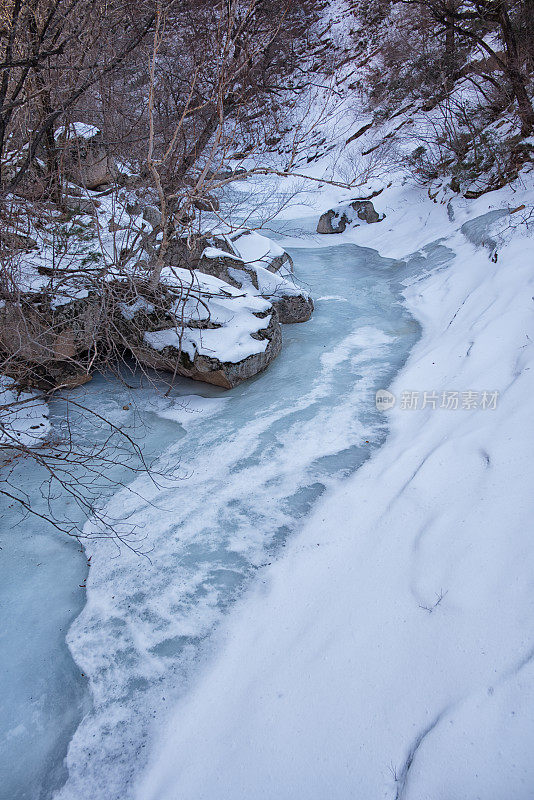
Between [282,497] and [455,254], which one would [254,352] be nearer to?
[282,497]

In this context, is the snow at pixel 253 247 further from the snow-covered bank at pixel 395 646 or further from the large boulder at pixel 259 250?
the snow-covered bank at pixel 395 646

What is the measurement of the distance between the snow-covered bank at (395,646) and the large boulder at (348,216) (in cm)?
925

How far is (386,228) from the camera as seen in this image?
11234 millimetres

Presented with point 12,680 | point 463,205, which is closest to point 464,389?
point 12,680

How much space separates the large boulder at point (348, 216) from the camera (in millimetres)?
12106

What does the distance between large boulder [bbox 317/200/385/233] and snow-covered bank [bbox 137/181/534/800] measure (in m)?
9.25

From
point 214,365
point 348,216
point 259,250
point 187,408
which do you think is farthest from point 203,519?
point 348,216

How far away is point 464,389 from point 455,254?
14.4 feet

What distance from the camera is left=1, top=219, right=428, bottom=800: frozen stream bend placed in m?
2.45

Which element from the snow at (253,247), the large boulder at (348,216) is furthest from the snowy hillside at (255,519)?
the large boulder at (348,216)

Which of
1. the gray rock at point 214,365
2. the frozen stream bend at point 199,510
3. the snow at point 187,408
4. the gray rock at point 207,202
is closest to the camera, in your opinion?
the frozen stream bend at point 199,510

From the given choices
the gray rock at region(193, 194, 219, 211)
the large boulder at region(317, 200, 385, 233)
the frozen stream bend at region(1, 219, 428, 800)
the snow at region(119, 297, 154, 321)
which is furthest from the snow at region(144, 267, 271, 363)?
the large boulder at region(317, 200, 385, 233)

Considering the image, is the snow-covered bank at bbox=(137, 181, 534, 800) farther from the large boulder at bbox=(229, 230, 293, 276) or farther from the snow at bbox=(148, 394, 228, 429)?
the large boulder at bbox=(229, 230, 293, 276)

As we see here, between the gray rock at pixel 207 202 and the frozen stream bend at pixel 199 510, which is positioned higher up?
the gray rock at pixel 207 202
